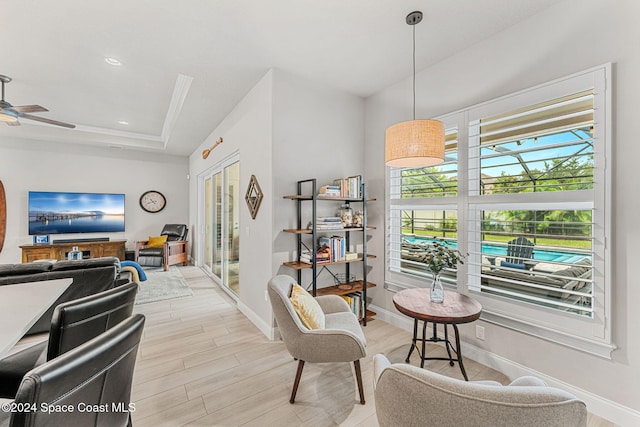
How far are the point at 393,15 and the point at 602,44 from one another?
1.39 meters

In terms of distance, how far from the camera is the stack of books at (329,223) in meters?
2.90

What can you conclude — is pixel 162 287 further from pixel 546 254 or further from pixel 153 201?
Result: pixel 546 254

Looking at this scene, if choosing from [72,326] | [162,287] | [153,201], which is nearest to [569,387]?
[72,326]

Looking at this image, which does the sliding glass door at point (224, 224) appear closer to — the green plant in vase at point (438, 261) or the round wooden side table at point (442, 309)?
the round wooden side table at point (442, 309)

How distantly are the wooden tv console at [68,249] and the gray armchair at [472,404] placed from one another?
280 inches

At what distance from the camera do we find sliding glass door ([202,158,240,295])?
167 inches

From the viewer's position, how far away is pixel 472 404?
0.80m

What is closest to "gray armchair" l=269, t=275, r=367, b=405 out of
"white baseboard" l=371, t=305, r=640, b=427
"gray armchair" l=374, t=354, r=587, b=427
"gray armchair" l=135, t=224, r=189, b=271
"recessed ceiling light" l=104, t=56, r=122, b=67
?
"gray armchair" l=374, t=354, r=587, b=427

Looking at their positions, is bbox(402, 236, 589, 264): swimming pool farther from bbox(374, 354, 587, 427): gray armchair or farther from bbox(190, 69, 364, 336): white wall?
bbox(190, 69, 364, 336): white wall

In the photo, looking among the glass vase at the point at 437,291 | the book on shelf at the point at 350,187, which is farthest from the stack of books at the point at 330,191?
the glass vase at the point at 437,291

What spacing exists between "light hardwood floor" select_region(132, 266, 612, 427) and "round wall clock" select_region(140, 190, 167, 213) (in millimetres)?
4355

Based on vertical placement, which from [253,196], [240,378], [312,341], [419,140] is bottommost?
[240,378]

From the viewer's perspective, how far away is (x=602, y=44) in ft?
Result: 5.79

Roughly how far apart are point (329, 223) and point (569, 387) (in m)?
2.26
